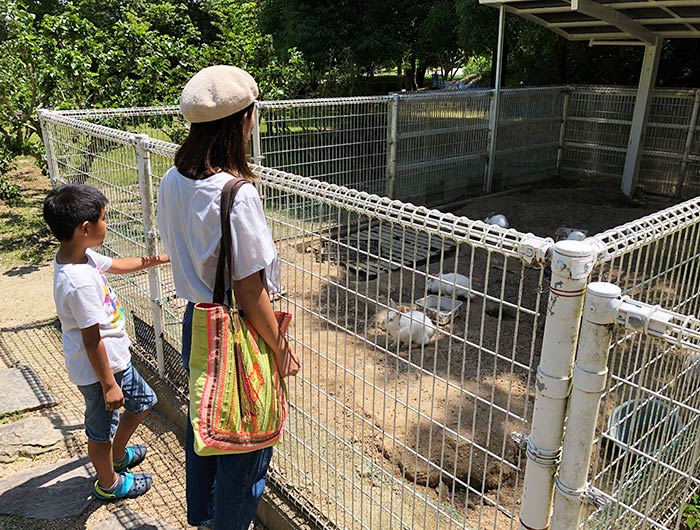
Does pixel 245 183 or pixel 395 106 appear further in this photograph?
pixel 395 106

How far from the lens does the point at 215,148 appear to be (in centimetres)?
192

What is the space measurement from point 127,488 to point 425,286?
2.10 meters

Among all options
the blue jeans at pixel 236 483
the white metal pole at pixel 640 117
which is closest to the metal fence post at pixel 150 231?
the blue jeans at pixel 236 483

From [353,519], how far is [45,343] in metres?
3.44

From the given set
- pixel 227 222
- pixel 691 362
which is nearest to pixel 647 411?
pixel 691 362

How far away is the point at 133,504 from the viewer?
3100mm

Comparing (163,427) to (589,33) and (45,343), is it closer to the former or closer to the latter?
(45,343)

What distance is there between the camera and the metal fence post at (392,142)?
779cm

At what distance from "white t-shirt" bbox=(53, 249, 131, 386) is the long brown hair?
0.99m

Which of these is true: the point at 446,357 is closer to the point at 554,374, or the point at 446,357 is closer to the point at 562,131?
the point at 554,374

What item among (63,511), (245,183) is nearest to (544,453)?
(245,183)

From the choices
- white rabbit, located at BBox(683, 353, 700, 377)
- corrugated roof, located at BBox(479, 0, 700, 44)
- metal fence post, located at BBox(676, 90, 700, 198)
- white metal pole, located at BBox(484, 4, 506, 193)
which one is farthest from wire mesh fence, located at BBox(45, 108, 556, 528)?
metal fence post, located at BBox(676, 90, 700, 198)

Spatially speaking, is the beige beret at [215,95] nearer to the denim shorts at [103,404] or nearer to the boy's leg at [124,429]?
the denim shorts at [103,404]

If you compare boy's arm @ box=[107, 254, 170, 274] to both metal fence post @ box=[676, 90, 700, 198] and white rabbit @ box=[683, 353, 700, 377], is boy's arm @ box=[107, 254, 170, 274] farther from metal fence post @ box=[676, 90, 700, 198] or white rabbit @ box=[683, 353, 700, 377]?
metal fence post @ box=[676, 90, 700, 198]
